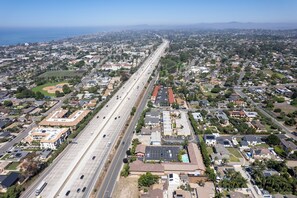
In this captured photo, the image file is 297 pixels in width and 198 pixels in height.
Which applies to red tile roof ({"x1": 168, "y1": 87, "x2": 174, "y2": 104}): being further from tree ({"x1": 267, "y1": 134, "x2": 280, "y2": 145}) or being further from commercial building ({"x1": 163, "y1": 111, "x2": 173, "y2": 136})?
tree ({"x1": 267, "y1": 134, "x2": 280, "y2": 145})

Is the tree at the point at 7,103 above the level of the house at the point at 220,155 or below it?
above

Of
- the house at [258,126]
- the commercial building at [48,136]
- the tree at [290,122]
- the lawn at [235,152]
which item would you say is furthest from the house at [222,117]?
the commercial building at [48,136]

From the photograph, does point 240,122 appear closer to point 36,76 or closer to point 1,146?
point 1,146

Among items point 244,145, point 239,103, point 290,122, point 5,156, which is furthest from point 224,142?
point 5,156

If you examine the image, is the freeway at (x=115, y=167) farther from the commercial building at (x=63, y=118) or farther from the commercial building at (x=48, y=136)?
the commercial building at (x=63, y=118)

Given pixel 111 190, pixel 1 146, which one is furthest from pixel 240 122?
pixel 1 146

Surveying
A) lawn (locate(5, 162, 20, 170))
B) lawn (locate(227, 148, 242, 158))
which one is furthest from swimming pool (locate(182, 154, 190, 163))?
lawn (locate(5, 162, 20, 170))

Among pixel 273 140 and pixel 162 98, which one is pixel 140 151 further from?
pixel 162 98

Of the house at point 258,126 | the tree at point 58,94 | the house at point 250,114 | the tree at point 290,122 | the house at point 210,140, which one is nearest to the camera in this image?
the house at point 210,140
